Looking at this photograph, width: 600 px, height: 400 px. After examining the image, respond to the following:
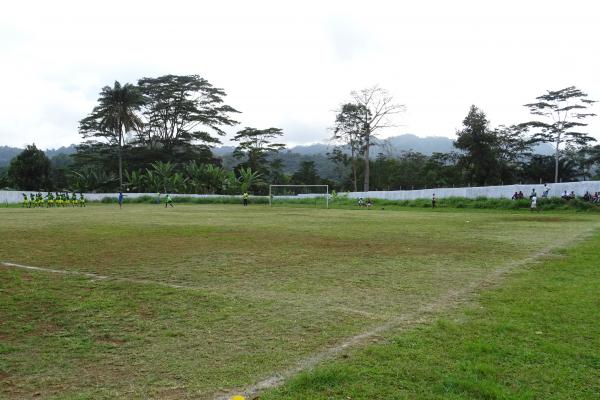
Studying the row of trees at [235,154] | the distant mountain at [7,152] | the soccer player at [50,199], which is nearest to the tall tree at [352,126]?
the row of trees at [235,154]

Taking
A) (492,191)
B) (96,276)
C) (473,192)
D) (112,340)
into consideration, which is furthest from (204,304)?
(473,192)

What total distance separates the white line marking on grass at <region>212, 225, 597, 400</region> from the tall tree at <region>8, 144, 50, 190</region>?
6479 cm

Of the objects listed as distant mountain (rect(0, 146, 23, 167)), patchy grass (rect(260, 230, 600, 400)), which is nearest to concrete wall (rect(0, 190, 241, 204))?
patchy grass (rect(260, 230, 600, 400))

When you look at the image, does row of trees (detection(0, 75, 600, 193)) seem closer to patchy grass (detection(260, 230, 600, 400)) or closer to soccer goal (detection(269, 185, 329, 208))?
soccer goal (detection(269, 185, 329, 208))

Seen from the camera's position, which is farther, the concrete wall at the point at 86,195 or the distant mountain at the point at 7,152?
the distant mountain at the point at 7,152

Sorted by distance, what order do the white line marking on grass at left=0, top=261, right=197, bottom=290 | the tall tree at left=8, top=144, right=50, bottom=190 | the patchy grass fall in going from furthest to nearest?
1. the tall tree at left=8, top=144, right=50, bottom=190
2. the white line marking on grass at left=0, top=261, right=197, bottom=290
3. the patchy grass

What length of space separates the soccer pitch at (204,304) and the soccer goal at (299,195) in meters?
32.3

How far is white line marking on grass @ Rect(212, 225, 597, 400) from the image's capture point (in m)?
3.80

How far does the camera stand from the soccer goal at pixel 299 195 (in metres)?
47.0

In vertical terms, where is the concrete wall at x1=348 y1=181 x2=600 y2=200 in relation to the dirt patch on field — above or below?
above

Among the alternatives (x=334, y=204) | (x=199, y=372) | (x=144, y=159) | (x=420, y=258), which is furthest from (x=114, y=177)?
(x=199, y=372)

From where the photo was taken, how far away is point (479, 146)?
52.2 meters

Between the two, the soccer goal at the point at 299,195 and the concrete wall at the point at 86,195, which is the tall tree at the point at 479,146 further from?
the concrete wall at the point at 86,195

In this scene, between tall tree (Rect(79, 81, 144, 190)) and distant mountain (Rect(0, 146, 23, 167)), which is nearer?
tall tree (Rect(79, 81, 144, 190))
